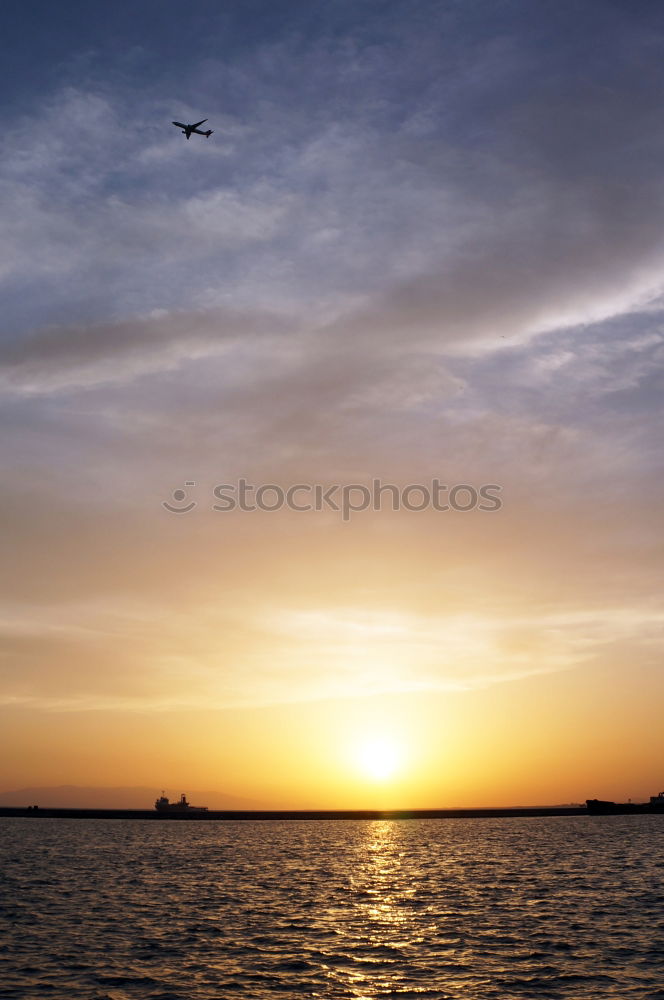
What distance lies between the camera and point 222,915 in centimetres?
5878

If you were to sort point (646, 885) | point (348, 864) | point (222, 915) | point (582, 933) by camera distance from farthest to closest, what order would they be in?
point (348, 864)
point (646, 885)
point (222, 915)
point (582, 933)

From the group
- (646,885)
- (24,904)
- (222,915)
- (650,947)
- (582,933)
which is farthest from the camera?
(646,885)

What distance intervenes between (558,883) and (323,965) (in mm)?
43113

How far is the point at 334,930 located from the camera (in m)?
53.0

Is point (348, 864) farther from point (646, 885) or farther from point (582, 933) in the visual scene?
point (582, 933)

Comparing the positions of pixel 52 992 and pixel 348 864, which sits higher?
pixel 52 992

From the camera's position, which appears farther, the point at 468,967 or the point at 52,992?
the point at 468,967

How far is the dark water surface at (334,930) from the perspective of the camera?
39.2 m

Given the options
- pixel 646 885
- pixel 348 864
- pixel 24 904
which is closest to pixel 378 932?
pixel 24 904

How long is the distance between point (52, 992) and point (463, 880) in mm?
53553

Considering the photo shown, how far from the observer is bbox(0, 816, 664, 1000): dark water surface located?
1543 inches

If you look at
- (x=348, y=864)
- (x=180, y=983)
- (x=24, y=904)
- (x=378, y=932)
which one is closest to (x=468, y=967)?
(x=378, y=932)

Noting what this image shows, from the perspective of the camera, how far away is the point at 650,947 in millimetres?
47562

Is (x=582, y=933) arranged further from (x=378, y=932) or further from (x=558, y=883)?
(x=558, y=883)
